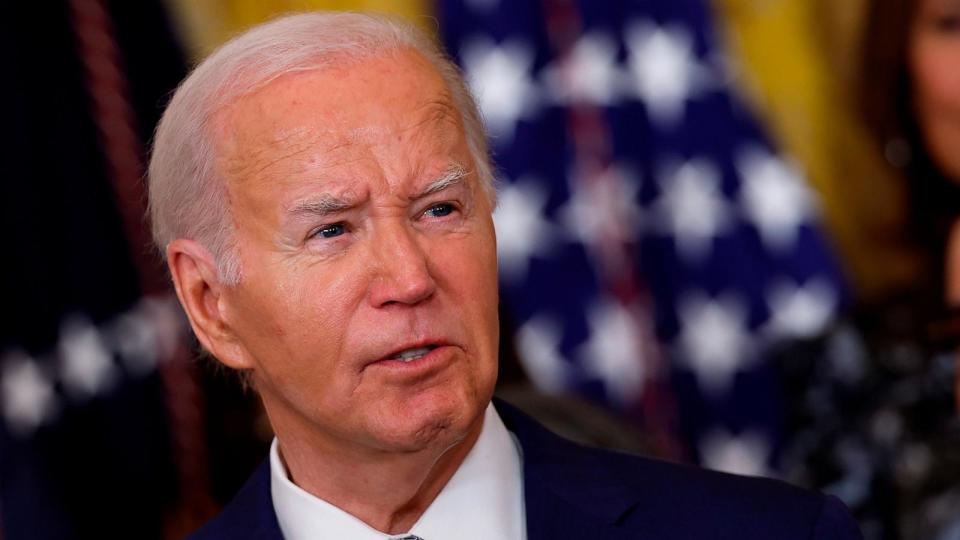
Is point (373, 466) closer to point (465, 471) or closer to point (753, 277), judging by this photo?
point (465, 471)

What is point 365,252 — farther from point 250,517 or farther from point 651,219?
point 651,219

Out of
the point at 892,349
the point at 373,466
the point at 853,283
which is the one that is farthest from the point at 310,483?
the point at 853,283

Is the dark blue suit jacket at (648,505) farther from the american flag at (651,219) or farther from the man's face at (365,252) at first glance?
the american flag at (651,219)

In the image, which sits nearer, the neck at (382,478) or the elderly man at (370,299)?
the elderly man at (370,299)

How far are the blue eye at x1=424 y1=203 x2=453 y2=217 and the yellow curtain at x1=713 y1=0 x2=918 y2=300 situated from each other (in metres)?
2.09

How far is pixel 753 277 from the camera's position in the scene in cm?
430

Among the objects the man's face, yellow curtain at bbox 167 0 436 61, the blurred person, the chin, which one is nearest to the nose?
the man's face

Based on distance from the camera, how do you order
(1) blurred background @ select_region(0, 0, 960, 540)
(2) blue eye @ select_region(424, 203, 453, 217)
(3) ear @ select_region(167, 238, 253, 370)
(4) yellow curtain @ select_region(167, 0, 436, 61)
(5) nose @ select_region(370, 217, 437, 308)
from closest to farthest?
(5) nose @ select_region(370, 217, 437, 308)
(2) blue eye @ select_region(424, 203, 453, 217)
(3) ear @ select_region(167, 238, 253, 370)
(1) blurred background @ select_region(0, 0, 960, 540)
(4) yellow curtain @ select_region(167, 0, 436, 61)

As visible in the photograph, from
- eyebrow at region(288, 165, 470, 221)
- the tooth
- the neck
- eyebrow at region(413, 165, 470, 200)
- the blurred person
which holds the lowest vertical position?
the blurred person

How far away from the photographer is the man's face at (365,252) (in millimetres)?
2264

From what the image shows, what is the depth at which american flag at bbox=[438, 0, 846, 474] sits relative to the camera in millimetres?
4254

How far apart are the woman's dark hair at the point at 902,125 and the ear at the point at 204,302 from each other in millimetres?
2205

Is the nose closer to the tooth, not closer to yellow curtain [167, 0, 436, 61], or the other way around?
the tooth

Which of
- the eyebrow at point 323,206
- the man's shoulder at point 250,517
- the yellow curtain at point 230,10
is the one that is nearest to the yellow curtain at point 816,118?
the yellow curtain at point 230,10
